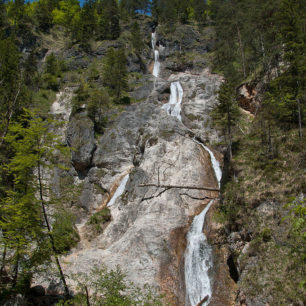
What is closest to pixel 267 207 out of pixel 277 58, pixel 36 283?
pixel 36 283

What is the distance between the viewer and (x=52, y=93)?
4534 cm

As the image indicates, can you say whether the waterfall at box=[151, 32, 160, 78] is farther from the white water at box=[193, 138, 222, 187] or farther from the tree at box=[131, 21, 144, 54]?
the white water at box=[193, 138, 222, 187]

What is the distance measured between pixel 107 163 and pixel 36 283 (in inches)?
661

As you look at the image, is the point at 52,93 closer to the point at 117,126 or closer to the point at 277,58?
the point at 117,126

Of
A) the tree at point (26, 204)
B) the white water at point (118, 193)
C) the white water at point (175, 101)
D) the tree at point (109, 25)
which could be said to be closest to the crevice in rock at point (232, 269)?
the tree at point (26, 204)

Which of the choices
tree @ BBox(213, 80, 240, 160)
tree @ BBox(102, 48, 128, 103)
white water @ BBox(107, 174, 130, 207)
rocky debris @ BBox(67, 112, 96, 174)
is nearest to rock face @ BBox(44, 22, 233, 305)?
rocky debris @ BBox(67, 112, 96, 174)

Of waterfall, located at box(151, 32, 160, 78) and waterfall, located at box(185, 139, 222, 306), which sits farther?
waterfall, located at box(151, 32, 160, 78)

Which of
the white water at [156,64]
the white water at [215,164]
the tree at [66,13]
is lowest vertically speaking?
the white water at [215,164]

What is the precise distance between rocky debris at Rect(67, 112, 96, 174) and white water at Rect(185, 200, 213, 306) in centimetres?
1828

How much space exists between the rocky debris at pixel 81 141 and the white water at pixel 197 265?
18.3 m

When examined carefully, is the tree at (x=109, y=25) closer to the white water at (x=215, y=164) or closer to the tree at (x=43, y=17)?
the tree at (x=43, y=17)

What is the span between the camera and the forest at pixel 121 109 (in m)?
10.3

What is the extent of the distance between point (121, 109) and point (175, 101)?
8.71 metres

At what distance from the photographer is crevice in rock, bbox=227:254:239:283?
1440 centimetres
